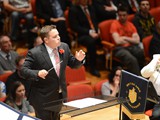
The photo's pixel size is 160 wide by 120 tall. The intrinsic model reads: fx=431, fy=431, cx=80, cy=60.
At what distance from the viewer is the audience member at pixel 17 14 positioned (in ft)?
22.7

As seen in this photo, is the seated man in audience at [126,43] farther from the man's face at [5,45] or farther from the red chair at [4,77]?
the red chair at [4,77]

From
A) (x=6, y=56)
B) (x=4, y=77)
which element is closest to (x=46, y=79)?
(x=4, y=77)

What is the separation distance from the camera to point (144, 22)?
677 centimetres

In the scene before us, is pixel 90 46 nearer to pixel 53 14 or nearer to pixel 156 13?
pixel 53 14

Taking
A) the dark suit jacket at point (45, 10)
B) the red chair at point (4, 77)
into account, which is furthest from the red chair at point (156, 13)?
the red chair at point (4, 77)

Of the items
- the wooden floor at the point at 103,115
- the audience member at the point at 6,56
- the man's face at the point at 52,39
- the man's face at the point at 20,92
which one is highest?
the man's face at the point at 52,39

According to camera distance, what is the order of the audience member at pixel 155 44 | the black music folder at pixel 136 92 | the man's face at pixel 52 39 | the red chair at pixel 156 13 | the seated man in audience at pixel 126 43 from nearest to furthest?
the black music folder at pixel 136 92 < the man's face at pixel 52 39 < the audience member at pixel 155 44 < the seated man in audience at pixel 126 43 < the red chair at pixel 156 13

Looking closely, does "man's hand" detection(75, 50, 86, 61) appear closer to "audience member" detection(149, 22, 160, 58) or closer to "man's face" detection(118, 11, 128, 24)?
"audience member" detection(149, 22, 160, 58)

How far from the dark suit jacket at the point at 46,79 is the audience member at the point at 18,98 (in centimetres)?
71

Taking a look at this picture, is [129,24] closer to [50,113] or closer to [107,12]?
[107,12]

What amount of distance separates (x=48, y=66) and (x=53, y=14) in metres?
3.15

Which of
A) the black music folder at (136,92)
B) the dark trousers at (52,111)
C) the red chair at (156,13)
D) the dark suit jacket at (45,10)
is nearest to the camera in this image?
the dark trousers at (52,111)

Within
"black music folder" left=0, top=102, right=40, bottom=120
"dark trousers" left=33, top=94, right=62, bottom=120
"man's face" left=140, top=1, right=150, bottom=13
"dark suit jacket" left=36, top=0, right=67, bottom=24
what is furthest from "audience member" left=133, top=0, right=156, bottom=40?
"black music folder" left=0, top=102, right=40, bottom=120

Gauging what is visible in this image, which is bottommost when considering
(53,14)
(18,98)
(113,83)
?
(113,83)
